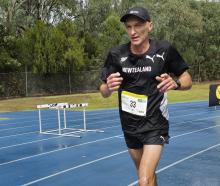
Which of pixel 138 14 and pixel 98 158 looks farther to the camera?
pixel 98 158

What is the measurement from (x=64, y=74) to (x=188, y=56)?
51.9 ft

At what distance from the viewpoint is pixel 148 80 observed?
13.1 feet

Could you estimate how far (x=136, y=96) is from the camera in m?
4.02

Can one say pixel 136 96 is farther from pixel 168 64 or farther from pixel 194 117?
pixel 194 117

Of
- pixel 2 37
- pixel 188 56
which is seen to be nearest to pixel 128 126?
pixel 2 37

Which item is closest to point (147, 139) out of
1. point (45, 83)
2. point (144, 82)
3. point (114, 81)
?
point (144, 82)

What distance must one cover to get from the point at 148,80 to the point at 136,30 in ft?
1.51

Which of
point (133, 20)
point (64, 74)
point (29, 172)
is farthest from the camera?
point (64, 74)

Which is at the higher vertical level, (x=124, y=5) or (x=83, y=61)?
(x=124, y=5)

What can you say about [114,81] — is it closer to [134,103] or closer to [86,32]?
[134,103]

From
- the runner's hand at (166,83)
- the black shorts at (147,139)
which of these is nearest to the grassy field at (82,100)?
the black shorts at (147,139)

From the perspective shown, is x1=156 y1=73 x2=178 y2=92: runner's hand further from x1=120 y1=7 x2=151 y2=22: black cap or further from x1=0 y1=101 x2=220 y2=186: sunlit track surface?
x1=0 y1=101 x2=220 y2=186: sunlit track surface

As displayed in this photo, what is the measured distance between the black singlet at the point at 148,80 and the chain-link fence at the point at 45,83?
26130 mm

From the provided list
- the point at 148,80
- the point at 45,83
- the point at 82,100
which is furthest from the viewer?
the point at 45,83
